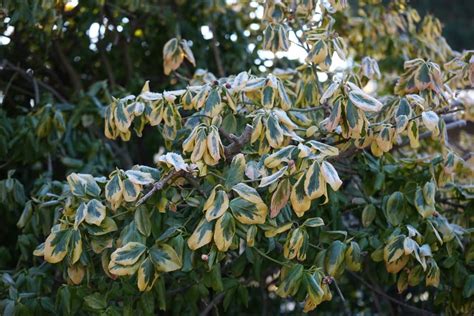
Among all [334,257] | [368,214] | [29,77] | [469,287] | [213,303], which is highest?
[29,77]

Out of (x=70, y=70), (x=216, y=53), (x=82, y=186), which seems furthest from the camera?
(x=216, y=53)

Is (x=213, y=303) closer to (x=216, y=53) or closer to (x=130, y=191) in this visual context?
(x=130, y=191)

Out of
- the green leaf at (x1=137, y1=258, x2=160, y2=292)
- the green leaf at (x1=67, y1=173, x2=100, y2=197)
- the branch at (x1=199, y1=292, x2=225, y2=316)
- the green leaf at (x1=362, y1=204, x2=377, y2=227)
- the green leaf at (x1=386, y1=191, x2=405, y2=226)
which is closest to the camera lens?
the green leaf at (x1=137, y1=258, x2=160, y2=292)

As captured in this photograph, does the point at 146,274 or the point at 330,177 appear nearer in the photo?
the point at 330,177

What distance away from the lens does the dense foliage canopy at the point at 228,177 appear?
213 cm

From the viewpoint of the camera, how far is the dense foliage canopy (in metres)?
2.13

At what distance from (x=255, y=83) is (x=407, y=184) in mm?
693

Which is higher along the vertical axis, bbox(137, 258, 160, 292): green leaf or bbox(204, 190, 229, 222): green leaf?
bbox(204, 190, 229, 222): green leaf

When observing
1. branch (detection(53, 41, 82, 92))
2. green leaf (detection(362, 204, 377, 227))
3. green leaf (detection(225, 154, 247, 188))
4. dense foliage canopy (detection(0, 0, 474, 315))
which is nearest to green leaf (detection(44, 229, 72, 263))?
dense foliage canopy (detection(0, 0, 474, 315))

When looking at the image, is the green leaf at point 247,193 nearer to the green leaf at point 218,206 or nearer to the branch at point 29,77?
the green leaf at point 218,206

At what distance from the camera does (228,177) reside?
84.0 inches

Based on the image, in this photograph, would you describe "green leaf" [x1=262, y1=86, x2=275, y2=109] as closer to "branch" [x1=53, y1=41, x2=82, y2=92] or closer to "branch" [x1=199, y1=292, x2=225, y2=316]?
"branch" [x1=199, y1=292, x2=225, y2=316]

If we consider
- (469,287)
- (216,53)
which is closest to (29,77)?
(216,53)

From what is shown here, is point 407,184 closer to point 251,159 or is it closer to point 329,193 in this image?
point 329,193
